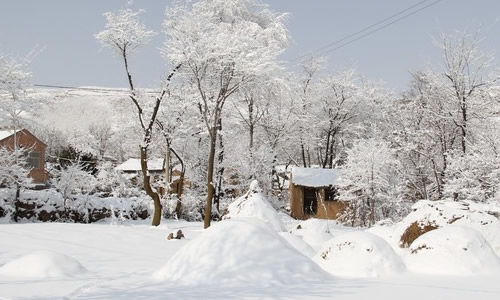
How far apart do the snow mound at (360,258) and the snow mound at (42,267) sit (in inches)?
197

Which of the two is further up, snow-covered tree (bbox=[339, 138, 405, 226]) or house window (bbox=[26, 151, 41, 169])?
house window (bbox=[26, 151, 41, 169])

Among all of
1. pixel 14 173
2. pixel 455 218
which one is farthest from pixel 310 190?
pixel 455 218

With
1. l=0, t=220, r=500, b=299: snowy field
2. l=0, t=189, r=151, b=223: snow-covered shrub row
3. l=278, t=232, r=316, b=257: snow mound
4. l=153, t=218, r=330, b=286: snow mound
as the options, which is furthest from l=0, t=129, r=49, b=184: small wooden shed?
l=153, t=218, r=330, b=286: snow mound

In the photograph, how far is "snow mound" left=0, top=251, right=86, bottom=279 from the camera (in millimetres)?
9023

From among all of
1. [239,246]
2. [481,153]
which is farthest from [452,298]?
[481,153]

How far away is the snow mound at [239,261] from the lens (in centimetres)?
790

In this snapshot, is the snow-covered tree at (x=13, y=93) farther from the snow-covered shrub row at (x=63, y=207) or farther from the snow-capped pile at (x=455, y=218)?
the snow-capped pile at (x=455, y=218)

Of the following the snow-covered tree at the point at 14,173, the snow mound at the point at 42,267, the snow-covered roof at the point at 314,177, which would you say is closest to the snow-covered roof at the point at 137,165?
the snow-covered roof at the point at 314,177

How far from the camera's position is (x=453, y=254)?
9.66 m

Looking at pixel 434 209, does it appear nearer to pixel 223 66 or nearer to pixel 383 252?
pixel 383 252

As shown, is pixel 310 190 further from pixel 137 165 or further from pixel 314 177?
pixel 137 165

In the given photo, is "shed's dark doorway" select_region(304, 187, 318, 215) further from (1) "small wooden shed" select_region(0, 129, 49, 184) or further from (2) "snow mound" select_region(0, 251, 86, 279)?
(2) "snow mound" select_region(0, 251, 86, 279)

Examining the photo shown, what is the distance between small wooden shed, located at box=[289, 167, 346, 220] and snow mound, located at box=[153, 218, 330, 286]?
89.2 feet

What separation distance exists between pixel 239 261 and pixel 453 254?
4513 millimetres
